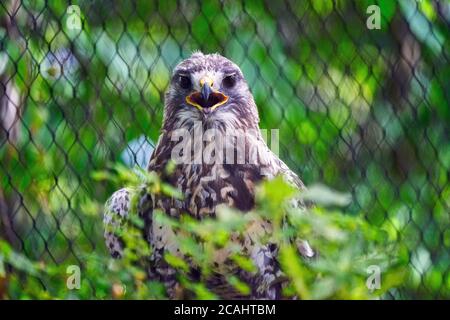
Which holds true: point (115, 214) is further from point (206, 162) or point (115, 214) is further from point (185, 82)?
point (185, 82)

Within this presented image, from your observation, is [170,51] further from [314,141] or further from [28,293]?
[28,293]

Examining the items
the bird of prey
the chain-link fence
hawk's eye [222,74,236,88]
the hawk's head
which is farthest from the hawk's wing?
the chain-link fence

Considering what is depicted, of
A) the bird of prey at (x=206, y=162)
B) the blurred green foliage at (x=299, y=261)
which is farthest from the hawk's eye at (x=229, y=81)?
the blurred green foliage at (x=299, y=261)

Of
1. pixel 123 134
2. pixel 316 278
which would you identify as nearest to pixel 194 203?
pixel 123 134

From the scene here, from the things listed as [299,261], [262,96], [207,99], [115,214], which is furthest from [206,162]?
[299,261]

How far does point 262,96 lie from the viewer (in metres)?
3.48

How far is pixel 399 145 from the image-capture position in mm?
3830

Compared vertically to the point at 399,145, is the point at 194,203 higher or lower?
lower

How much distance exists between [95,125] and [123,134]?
197mm

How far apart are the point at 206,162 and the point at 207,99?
0.16m

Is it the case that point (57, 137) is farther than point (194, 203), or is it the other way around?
point (57, 137)

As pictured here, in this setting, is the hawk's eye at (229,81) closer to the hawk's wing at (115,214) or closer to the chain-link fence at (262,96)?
the hawk's wing at (115,214)

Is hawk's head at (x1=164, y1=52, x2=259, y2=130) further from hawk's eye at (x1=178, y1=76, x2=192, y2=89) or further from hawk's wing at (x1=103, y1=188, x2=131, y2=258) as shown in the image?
hawk's wing at (x1=103, y1=188, x2=131, y2=258)

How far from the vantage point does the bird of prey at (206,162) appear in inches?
103
